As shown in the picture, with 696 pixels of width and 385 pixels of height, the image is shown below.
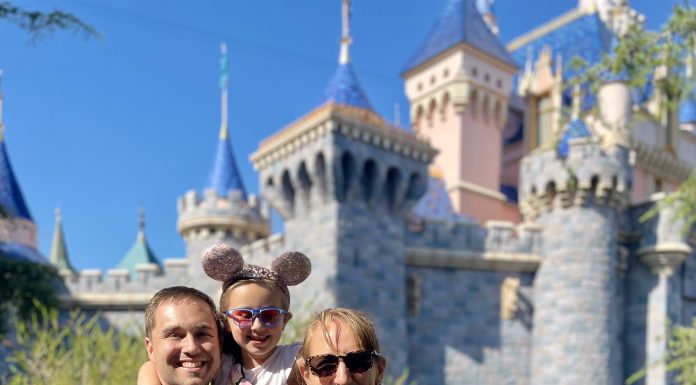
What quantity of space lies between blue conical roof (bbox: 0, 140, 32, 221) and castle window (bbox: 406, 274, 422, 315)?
27.3ft

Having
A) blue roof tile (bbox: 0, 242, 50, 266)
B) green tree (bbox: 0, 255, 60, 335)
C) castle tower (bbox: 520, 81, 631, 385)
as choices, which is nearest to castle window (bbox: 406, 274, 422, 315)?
castle tower (bbox: 520, 81, 631, 385)

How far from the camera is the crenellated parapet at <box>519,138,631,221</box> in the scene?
14789 millimetres

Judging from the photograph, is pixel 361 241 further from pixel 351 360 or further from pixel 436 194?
pixel 351 360

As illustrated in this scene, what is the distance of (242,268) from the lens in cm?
263

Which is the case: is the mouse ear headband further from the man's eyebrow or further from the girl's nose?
the girl's nose

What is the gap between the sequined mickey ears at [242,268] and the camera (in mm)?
2574

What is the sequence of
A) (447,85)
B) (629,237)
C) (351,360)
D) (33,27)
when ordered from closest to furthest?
(351,360), (33,27), (629,237), (447,85)

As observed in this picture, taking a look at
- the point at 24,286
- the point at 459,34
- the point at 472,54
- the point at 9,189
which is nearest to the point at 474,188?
the point at 472,54

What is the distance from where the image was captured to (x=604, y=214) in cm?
1484

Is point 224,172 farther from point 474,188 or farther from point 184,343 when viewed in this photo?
point 184,343

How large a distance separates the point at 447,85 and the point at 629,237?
17.8 feet

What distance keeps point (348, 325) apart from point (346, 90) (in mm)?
12992

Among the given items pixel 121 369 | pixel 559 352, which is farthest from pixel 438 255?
pixel 121 369

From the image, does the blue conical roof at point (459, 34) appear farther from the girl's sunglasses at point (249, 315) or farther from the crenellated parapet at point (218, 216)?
the girl's sunglasses at point (249, 315)
